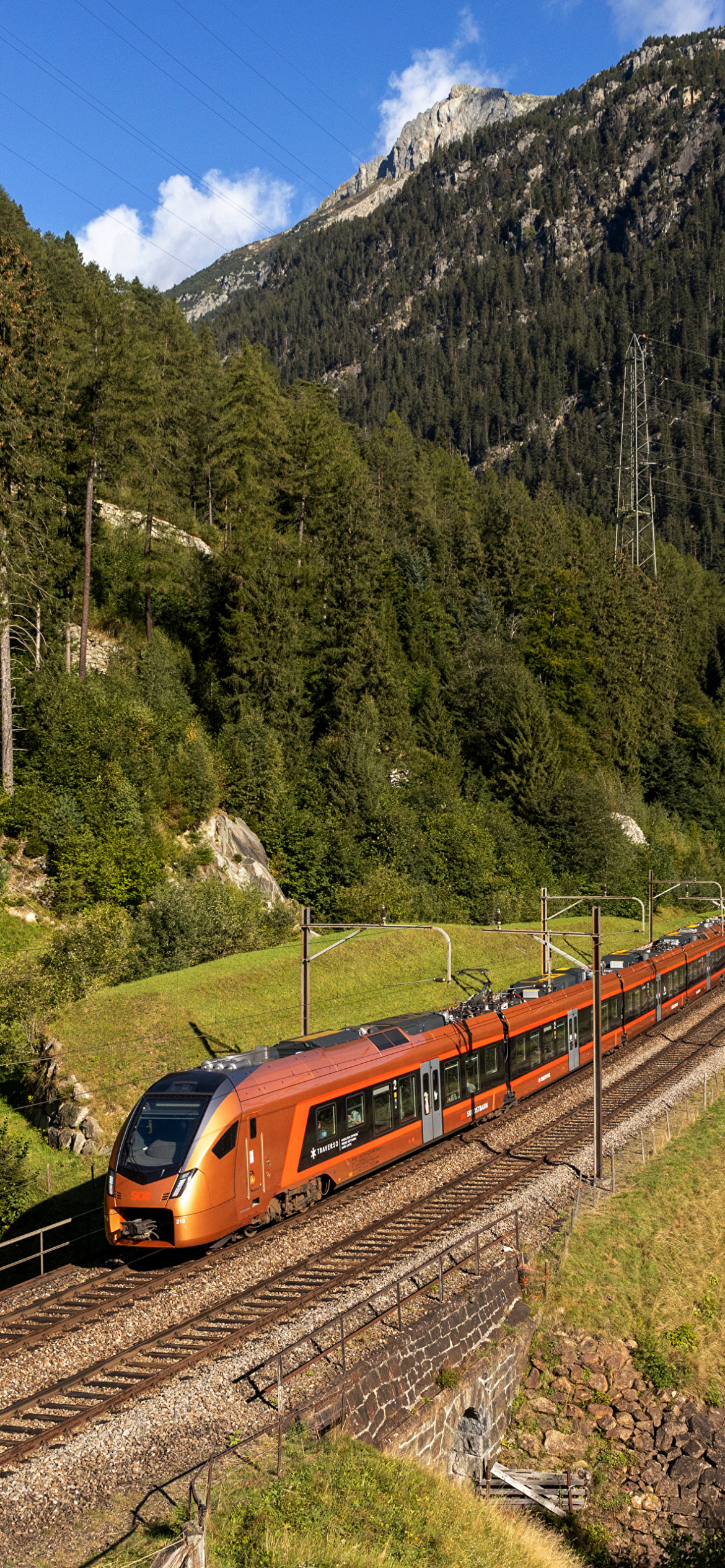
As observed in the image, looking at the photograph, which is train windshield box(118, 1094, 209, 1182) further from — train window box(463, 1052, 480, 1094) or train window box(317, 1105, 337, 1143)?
train window box(463, 1052, 480, 1094)

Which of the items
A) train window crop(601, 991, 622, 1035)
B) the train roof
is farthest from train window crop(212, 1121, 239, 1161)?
train window crop(601, 991, 622, 1035)

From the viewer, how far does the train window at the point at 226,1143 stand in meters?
17.1

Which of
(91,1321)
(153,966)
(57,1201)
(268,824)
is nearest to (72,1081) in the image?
(57,1201)

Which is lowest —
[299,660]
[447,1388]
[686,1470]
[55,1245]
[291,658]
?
[686,1470]

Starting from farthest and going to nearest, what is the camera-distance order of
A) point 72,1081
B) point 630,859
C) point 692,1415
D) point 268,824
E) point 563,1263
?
1. point 630,859
2. point 268,824
3. point 72,1081
4. point 563,1263
5. point 692,1415

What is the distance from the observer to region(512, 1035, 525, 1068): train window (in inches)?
1163

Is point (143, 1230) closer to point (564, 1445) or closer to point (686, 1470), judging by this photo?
point (564, 1445)

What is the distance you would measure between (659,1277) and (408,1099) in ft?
21.1

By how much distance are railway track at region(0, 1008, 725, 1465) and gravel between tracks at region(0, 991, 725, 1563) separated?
21 centimetres

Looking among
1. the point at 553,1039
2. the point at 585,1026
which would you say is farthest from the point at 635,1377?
the point at 585,1026

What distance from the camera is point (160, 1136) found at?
56.7ft

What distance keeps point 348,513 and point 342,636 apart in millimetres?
9339

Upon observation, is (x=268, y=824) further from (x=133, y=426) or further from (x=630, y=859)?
(x=630, y=859)

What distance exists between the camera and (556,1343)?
60.8 ft
